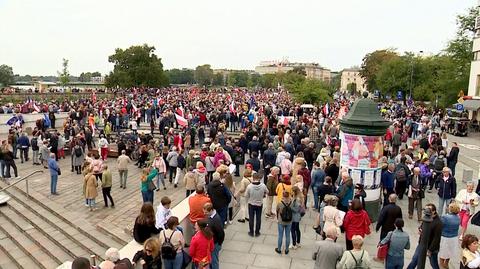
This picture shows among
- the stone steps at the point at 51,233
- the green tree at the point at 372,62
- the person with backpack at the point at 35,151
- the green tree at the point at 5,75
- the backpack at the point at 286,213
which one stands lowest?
the stone steps at the point at 51,233

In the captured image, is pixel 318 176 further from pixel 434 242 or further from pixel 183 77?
pixel 183 77

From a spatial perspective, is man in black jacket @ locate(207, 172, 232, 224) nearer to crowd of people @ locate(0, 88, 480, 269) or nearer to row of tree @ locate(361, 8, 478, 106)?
crowd of people @ locate(0, 88, 480, 269)

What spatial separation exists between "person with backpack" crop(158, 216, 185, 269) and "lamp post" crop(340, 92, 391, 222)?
595 cm

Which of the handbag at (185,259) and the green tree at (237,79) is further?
the green tree at (237,79)

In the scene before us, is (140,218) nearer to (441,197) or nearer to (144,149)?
(441,197)

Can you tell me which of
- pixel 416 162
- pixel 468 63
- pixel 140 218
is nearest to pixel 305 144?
pixel 416 162

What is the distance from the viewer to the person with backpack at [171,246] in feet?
21.1

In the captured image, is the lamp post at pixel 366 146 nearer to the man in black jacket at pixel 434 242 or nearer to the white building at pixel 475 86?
the man in black jacket at pixel 434 242

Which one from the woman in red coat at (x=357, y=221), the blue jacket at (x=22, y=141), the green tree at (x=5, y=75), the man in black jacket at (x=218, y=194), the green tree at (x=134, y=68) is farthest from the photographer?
the green tree at (x=5, y=75)

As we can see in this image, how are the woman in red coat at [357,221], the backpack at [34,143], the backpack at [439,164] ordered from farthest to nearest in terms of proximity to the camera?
the backpack at [34,143]
the backpack at [439,164]
the woman in red coat at [357,221]

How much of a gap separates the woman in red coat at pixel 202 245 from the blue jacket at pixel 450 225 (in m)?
4.50

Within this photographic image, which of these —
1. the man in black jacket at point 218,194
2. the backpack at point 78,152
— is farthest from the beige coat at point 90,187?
the backpack at point 78,152

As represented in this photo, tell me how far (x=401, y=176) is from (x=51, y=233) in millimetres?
9686

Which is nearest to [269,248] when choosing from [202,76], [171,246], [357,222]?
[357,222]
